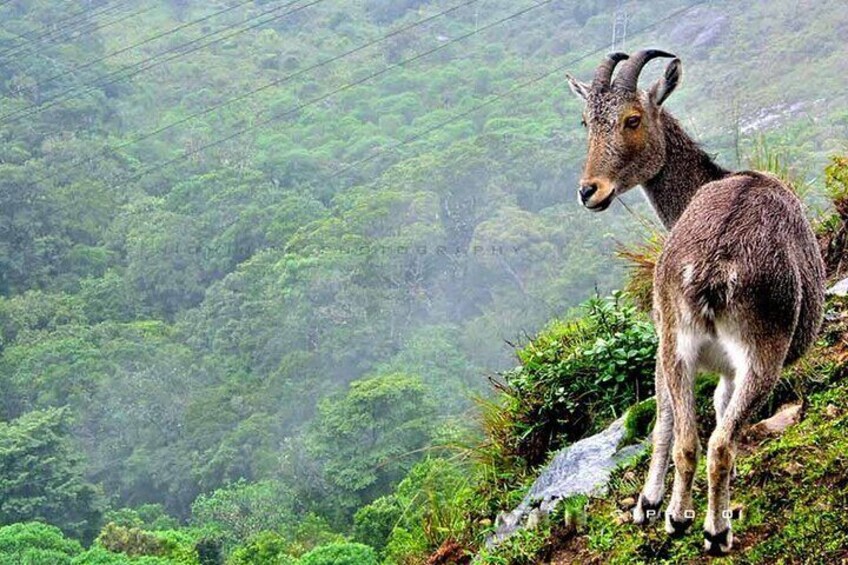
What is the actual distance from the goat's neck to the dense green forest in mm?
8544

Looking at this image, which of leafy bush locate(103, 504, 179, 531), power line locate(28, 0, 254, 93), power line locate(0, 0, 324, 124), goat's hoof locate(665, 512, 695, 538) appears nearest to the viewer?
goat's hoof locate(665, 512, 695, 538)

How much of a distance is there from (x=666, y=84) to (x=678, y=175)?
1.35 ft

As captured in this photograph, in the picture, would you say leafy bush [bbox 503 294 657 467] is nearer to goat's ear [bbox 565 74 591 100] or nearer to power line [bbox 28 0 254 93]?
goat's ear [bbox 565 74 591 100]

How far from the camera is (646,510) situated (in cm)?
381

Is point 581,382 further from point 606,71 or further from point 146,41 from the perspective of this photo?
point 146,41

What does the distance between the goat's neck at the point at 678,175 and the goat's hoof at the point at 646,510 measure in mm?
1480

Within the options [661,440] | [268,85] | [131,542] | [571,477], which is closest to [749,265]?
[661,440]

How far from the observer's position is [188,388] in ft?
133

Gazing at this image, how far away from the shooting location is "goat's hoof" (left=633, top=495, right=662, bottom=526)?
3.79 meters

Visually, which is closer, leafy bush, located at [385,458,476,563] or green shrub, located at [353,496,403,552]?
leafy bush, located at [385,458,476,563]

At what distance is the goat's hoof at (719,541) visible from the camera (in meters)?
3.28

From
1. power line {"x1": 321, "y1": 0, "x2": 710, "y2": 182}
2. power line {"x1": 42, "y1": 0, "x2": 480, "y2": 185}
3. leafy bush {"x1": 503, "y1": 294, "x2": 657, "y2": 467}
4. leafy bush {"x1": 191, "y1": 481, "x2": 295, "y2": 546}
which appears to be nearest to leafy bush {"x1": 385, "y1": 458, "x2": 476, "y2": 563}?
leafy bush {"x1": 503, "y1": 294, "x2": 657, "y2": 467}

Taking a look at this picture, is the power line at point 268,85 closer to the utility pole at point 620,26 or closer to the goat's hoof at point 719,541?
the utility pole at point 620,26

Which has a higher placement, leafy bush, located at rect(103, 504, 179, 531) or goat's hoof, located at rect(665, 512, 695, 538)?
goat's hoof, located at rect(665, 512, 695, 538)
